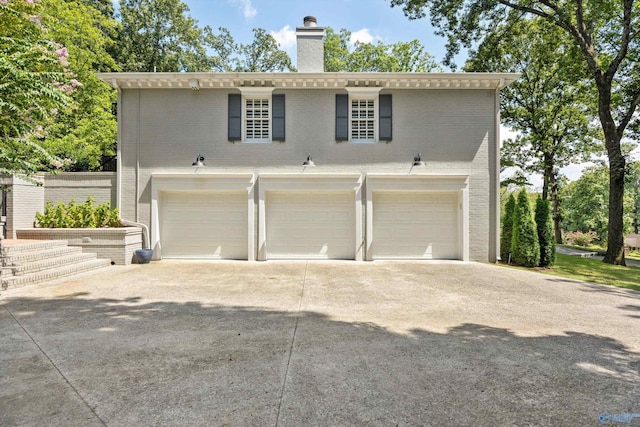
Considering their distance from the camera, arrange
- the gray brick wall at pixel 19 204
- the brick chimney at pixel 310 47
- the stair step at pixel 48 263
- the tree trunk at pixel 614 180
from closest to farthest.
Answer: the stair step at pixel 48 263 < the gray brick wall at pixel 19 204 < the brick chimney at pixel 310 47 < the tree trunk at pixel 614 180

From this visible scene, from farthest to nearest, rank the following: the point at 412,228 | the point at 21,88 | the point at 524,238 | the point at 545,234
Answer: the point at 412,228 → the point at 545,234 → the point at 524,238 → the point at 21,88

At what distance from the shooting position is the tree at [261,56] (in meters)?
23.4

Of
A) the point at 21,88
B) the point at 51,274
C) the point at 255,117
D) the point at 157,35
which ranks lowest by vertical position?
the point at 51,274

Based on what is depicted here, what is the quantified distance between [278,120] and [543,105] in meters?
15.9

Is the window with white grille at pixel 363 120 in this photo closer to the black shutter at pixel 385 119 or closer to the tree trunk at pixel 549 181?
the black shutter at pixel 385 119

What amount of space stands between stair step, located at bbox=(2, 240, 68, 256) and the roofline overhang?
16.6ft

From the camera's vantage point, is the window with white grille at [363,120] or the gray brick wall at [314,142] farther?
the window with white grille at [363,120]

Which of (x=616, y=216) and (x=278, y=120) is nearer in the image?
(x=278, y=120)

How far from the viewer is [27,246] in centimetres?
714

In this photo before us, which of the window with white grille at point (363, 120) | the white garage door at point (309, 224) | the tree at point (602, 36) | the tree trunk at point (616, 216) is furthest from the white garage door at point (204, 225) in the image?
the tree trunk at point (616, 216)

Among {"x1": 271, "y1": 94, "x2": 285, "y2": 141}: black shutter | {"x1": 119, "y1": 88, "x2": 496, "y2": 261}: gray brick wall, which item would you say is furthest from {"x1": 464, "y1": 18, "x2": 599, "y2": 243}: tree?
{"x1": 271, "y1": 94, "x2": 285, "y2": 141}: black shutter

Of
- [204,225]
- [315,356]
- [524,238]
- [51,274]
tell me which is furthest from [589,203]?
[51,274]

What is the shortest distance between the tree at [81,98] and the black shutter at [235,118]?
20.5ft

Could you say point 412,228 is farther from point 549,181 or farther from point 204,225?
point 549,181
